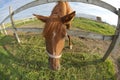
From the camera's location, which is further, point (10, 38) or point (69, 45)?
point (10, 38)

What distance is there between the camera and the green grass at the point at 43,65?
29.8 ft

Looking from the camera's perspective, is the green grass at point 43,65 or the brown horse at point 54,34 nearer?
the brown horse at point 54,34

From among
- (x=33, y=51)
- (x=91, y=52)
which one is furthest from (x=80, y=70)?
(x=33, y=51)

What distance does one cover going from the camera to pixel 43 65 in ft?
30.9

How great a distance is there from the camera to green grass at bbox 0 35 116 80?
907 cm

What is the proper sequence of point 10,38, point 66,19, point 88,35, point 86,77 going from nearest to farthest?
point 66,19
point 88,35
point 86,77
point 10,38

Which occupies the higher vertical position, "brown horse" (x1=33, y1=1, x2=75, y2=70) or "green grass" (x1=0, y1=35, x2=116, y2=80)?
"brown horse" (x1=33, y1=1, x2=75, y2=70)

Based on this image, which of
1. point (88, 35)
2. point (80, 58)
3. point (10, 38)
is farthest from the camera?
point (10, 38)

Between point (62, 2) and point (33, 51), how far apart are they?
2393 millimetres

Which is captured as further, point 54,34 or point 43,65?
point 43,65

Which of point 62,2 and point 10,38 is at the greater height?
point 62,2

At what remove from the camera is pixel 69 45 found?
10281 mm

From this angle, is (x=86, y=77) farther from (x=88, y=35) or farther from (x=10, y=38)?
(x=10, y=38)

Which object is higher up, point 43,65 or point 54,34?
point 54,34
